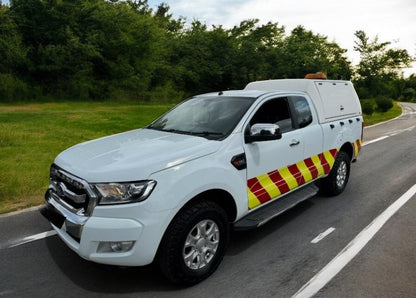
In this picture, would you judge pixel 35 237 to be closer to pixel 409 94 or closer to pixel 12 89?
pixel 12 89

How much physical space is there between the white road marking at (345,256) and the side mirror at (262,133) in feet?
4.68

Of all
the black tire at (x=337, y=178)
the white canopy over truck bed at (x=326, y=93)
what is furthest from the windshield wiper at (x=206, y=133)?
the black tire at (x=337, y=178)

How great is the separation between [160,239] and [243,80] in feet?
129

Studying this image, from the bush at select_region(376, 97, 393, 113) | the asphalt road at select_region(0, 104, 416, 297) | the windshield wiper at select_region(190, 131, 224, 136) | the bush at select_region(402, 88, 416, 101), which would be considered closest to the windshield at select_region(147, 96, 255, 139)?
the windshield wiper at select_region(190, 131, 224, 136)

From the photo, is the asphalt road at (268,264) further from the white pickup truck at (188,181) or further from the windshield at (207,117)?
the windshield at (207,117)

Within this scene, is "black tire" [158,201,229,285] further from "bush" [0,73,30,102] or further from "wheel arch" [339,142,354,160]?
"bush" [0,73,30,102]

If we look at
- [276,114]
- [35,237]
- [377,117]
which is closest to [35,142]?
[35,237]

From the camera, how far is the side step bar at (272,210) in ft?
11.3

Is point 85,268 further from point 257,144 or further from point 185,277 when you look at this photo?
point 257,144

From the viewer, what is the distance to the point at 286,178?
409cm

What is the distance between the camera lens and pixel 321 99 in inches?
197

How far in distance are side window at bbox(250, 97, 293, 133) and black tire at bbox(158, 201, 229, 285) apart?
49.4 inches

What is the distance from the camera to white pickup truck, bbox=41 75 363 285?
269 cm

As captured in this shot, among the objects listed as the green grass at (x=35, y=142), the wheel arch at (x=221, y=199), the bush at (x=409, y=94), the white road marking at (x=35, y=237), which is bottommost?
the white road marking at (x=35, y=237)
